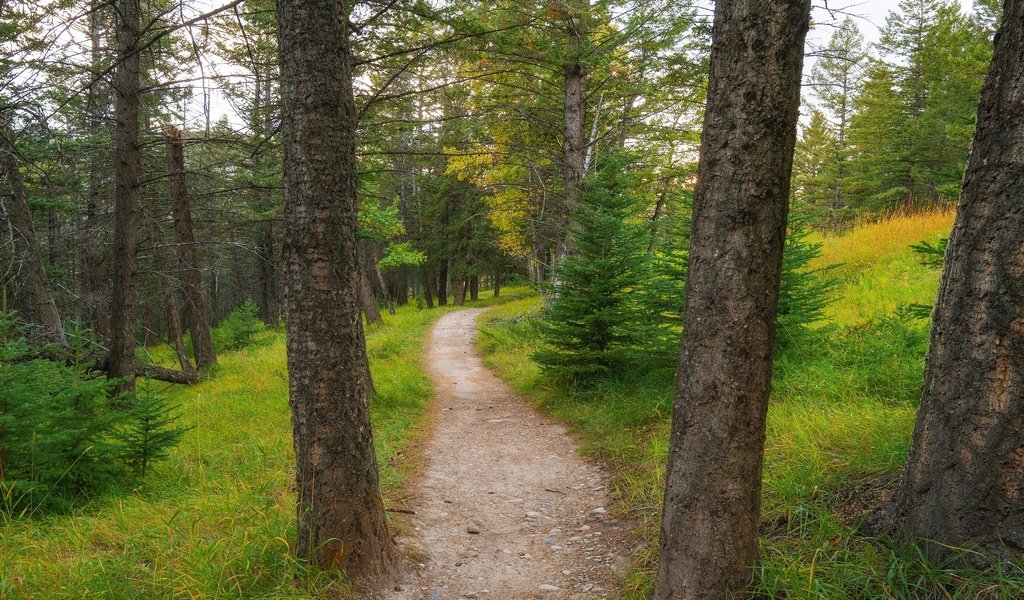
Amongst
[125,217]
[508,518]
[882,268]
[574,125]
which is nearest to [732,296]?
[508,518]

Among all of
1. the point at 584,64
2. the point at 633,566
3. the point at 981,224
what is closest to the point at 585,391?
the point at 633,566

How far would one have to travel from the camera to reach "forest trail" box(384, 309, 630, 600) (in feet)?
12.0

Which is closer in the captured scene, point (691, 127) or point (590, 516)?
point (590, 516)

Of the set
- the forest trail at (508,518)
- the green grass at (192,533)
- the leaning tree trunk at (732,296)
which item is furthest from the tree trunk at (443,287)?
the leaning tree trunk at (732,296)

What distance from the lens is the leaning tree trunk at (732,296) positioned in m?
2.21

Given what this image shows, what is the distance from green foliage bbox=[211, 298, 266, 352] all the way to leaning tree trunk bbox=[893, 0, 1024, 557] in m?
20.4

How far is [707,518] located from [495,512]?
2.68 meters

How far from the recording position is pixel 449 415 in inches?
316

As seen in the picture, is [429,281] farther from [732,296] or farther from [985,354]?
[985,354]

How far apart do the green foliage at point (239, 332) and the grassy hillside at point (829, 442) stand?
1494 cm

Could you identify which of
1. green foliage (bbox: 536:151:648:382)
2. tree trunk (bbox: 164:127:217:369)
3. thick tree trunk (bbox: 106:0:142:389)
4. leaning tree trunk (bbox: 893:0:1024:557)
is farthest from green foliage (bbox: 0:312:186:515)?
tree trunk (bbox: 164:127:217:369)

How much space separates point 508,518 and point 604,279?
3.85m

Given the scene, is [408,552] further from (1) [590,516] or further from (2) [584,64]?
(2) [584,64]

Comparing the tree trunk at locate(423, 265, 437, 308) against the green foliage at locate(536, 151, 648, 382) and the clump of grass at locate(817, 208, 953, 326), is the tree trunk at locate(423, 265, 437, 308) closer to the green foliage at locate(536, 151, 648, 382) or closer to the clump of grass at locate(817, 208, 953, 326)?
the clump of grass at locate(817, 208, 953, 326)
